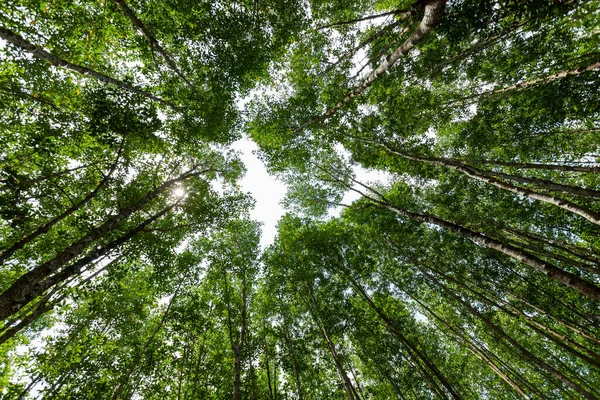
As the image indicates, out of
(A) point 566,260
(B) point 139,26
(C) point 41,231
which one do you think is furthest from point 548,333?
(B) point 139,26

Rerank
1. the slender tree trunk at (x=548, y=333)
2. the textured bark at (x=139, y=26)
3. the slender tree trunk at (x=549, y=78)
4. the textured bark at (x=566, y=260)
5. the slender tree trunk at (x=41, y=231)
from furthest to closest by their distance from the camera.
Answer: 1. the slender tree trunk at (x=548, y=333)
2. the slender tree trunk at (x=549, y=78)
3. the textured bark at (x=139, y=26)
4. the textured bark at (x=566, y=260)
5. the slender tree trunk at (x=41, y=231)

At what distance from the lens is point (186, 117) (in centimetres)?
917

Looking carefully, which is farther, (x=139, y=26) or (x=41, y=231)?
(x=139, y=26)

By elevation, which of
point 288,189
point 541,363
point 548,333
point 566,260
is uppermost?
point 288,189

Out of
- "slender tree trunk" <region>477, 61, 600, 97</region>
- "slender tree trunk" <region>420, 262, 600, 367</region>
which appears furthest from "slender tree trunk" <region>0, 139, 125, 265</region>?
"slender tree trunk" <region>477, 61, 600, 97</region>

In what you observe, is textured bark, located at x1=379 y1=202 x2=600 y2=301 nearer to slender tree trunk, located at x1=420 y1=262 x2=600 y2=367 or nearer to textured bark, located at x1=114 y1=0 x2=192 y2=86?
slender tree trunk, located at x1=420 y1=262 x2=600 y2=367

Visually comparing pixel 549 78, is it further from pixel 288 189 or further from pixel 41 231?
pixel 41 231

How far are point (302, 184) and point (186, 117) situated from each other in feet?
27.8

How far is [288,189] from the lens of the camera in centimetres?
1625

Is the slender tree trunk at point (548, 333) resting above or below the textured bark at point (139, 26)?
below

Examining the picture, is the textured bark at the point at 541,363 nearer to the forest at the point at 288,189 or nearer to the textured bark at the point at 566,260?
the forest at the point at 288,189

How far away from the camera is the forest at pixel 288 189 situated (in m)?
7.20

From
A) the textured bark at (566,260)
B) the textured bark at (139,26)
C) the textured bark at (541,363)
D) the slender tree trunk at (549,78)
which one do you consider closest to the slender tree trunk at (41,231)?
the textured bark at (139,26)

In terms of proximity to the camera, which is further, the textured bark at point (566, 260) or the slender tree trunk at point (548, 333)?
the slender tree trunk at point (548, 333)
